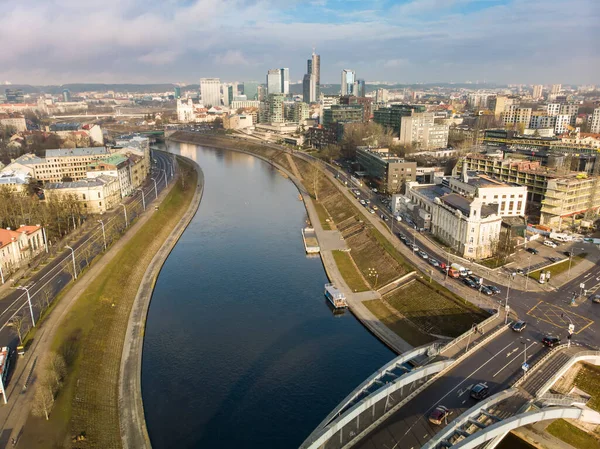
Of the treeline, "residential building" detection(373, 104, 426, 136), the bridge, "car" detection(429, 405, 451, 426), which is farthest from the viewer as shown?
"residential building" detection(373, 104, 426, 136)

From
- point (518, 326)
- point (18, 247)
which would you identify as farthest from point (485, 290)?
point (18, 247)

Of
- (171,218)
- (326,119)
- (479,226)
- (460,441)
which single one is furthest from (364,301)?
(326,119)

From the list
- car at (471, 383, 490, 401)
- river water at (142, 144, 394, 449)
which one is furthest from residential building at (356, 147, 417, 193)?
car at (471, 383, 490, 401)

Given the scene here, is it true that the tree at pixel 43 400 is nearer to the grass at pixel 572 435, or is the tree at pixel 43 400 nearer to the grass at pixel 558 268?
the grass at pixel 572 435

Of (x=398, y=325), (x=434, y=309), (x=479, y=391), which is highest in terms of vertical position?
(x=479, y=391)

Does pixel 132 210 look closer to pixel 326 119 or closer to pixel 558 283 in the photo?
pixel 558 283

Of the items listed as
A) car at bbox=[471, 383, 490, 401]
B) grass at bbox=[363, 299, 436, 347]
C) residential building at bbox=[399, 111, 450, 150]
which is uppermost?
residential building at bbox=[399, 111, 450, 150]

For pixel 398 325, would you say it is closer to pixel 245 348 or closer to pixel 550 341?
pixel 550 341

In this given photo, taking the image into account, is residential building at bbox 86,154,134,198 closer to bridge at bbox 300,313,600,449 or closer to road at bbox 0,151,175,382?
road at bbox 0,151,175,382

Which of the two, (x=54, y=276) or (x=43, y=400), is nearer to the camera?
(x=43, y=400)
